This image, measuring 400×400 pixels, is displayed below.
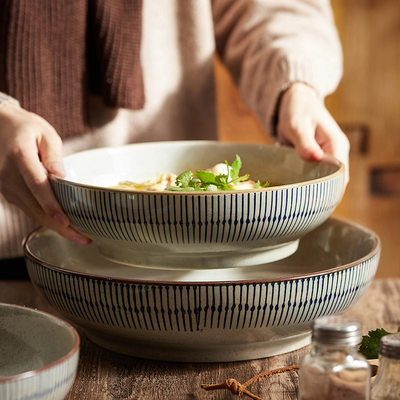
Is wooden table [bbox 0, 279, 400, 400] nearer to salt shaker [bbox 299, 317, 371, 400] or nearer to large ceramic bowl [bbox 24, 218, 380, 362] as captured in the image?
large ceramic bowl [bbox 24, 218, 380, 362]

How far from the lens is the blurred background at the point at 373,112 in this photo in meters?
2.61

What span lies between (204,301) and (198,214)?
0.31 ft

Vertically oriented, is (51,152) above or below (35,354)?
above

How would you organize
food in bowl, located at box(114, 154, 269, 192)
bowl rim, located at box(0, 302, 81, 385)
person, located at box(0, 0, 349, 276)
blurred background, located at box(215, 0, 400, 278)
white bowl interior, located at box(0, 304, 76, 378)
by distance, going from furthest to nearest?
blurred background, located at box(215, 0, 400, 278), person, located at box(0, 0, 349, 276), food in bowl, located at box(114, 154, 269, 192), white bowl interior, located at box(0, 304, 76, 378), bowl rim, located at box(0, 302, 81, 385)

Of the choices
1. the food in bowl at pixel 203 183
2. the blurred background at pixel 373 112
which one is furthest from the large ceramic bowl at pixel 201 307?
the blurred background at pixel 373 112

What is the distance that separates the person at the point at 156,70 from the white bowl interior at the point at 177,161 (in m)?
0.04

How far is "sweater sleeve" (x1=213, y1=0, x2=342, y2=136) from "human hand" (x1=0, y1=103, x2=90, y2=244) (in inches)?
16.7

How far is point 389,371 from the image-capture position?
592 millimetres

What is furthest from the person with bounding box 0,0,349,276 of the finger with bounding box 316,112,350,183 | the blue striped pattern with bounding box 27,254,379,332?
the blue striped pattern with bounding box 27,254,379,332

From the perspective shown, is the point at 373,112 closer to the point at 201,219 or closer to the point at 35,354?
the point at 201,219

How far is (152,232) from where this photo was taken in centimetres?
76

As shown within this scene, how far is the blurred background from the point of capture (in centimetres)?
261

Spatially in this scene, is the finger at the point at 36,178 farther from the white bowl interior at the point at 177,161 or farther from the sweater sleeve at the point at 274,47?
the sweater sleeve at the point at 274,47

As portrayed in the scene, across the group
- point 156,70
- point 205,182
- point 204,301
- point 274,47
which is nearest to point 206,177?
point 205,182
